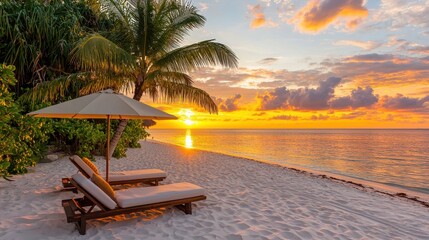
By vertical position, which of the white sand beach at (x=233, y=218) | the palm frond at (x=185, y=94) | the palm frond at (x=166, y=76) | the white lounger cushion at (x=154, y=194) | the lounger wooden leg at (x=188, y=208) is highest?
the palm frond at (x=166, y=76)

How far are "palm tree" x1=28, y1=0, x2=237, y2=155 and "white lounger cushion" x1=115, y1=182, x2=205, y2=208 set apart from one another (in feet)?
→ 17.1

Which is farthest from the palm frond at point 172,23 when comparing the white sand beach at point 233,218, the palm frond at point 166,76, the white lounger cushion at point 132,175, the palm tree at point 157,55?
the white sand beach at point 233,218

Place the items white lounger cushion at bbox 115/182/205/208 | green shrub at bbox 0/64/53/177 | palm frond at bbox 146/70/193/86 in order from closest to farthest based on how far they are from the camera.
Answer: white lounger cushion at bbox 115/182/205/208, green shrub at bbox 0/64/53/177, palm frond at bbox 146/70/193/86

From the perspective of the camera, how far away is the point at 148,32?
31.9ft

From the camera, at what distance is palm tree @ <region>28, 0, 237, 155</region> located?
935 cm

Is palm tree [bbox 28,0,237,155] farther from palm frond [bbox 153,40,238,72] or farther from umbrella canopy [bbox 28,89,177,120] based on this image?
umbrella canopy [bbox 28,89,177,120]

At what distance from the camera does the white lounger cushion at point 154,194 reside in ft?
13.1

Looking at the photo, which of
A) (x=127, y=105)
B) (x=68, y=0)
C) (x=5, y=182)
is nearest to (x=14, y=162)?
(x=5, y=182)

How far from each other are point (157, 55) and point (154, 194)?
7096 millimetres

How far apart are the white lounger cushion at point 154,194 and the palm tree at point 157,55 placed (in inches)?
205

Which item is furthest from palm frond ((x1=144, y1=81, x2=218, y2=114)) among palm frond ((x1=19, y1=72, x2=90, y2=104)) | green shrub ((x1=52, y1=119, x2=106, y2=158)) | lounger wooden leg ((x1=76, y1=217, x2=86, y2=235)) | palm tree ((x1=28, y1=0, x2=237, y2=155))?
lounger wooden leg ((x1=76, y1=217, x2=86, y2=235))

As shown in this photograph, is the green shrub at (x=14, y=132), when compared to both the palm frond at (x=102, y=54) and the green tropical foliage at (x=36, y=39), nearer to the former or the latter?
the palm frond at (x=102, y=54)

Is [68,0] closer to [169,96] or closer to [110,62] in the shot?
[110,62]

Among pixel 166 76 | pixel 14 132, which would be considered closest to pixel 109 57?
pixel 166 76
